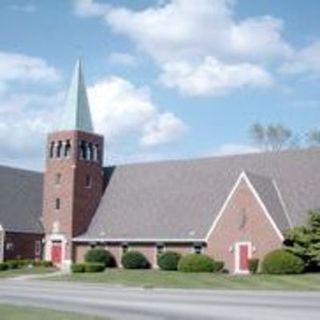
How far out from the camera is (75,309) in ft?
86.0

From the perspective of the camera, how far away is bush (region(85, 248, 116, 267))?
6419 cm

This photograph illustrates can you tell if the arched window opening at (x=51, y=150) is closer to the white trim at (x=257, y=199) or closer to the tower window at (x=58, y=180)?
the tower window at (x=58, y=180)

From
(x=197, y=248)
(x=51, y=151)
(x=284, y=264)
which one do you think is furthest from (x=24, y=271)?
(x=284, y=264)

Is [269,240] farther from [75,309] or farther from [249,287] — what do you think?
[75,309]

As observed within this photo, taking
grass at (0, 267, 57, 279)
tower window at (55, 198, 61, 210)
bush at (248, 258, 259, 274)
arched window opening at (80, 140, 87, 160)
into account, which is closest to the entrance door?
bush at (248, 258, 259, 274)

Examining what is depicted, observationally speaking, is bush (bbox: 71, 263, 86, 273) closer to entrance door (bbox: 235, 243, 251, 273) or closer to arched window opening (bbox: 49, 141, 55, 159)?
entrance door (bbox: 235, 243, 251, 273)

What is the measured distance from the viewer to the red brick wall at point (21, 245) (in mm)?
68088

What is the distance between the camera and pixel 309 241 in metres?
52.5

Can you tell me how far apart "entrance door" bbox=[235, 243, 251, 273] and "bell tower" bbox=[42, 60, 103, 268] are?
1620 centimetres

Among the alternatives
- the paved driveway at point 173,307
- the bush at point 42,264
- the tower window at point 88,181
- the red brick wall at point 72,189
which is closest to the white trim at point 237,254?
the red brick wall at point 72,189

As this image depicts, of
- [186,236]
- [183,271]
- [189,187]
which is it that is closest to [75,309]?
[183,271]

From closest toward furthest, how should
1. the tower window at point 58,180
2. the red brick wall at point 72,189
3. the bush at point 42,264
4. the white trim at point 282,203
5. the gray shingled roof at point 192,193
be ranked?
the white trim at point 282,203 → the gray shingled roof at point 192,193 → the bush at point 42,264 → the red brick wall at point 72,189 → the tower window at point 58,180

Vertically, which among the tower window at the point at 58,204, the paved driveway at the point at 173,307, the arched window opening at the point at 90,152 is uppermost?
the arched window opening at the point at 90,152

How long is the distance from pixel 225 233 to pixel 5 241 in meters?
20.0
